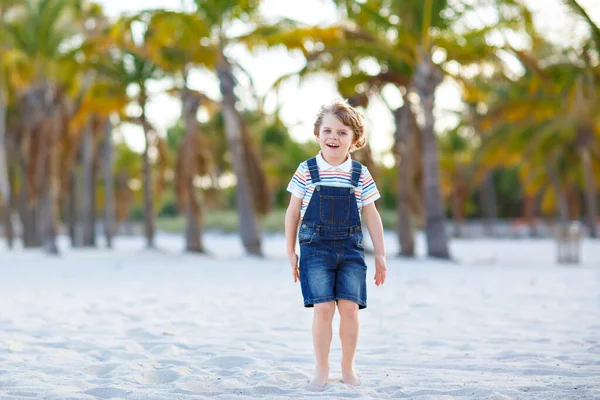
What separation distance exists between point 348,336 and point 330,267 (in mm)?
383

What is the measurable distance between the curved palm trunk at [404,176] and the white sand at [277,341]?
6933 mm

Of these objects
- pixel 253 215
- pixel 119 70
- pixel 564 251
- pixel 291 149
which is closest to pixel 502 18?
pixel 564 251

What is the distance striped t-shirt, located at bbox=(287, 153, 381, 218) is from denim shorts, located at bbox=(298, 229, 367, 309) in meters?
0.18

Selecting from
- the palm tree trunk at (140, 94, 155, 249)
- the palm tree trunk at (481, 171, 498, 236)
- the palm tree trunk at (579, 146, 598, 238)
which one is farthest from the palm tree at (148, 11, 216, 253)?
the palm tree trunk at (481, 171, 498, 236)

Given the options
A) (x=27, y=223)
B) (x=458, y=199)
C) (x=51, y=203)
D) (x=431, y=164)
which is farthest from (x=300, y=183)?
(x=458, y=199)

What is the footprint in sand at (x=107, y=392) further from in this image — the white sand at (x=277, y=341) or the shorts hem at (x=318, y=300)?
the shorts hem at (x=318, y=300)

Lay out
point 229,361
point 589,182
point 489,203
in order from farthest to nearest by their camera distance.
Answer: point 489,203 → point 589,182 → point 229,361

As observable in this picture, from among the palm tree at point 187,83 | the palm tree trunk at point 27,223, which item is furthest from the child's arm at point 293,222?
the palm tree trunk at point 27,223

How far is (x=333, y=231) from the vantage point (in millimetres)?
3893

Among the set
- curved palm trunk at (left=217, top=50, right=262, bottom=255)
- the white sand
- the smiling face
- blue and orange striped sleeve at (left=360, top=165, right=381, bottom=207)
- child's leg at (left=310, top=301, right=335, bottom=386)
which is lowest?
the white sand

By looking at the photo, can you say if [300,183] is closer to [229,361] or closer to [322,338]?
[322,338]

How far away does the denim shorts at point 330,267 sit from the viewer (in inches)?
153

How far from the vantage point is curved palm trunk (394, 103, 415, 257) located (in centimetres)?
1708

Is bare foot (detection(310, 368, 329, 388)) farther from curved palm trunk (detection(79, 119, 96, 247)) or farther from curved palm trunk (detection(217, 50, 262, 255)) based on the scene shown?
curved palm trunk (detection(79, 119, 96, 247))
